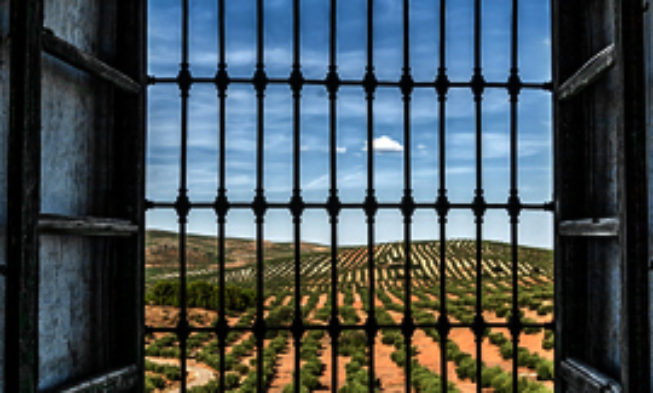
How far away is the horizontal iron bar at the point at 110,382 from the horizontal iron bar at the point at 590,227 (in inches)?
91.4

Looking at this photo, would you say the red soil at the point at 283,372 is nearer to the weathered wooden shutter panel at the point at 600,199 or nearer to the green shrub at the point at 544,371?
the green shrub at the point at 544,371

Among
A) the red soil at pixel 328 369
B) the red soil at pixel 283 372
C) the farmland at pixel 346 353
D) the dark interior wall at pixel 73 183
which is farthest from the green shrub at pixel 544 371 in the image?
the dark interior wall at pixel 73 183

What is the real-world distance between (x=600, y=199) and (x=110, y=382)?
101 inches

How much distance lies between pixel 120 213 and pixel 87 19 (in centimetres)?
98

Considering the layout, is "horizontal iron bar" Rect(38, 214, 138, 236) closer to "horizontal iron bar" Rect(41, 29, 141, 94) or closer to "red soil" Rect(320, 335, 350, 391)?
"horizontal iron bar" Rect(41, 29, 141, 94)

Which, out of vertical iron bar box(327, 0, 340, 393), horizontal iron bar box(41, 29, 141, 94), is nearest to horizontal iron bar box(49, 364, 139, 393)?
vertical iron bar box(327, 0, 340, 393)

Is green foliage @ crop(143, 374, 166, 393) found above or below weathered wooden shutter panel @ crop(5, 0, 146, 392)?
below

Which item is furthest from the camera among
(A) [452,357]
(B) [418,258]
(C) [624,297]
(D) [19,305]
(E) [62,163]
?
(B) [418,258]

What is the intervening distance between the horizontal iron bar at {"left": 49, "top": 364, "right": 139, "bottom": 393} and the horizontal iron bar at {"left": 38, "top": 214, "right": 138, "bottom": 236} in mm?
657

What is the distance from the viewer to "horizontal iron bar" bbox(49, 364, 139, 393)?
228cm

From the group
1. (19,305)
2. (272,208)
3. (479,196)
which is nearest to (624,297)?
(479,196)

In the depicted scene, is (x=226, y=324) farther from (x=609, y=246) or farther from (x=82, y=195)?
(x=609, y=246)

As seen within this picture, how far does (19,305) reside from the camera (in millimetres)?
1859

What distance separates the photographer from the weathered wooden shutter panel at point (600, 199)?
209 cm
